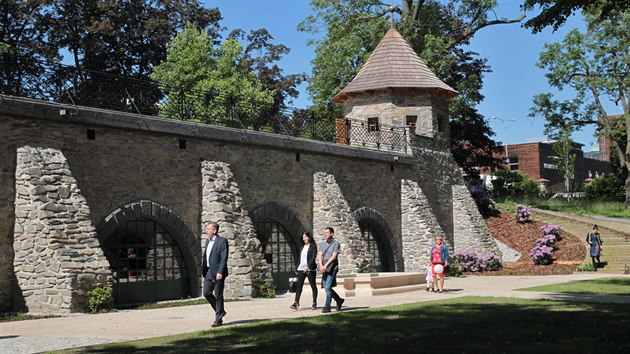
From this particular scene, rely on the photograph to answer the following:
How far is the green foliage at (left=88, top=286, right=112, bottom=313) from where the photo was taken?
48.4 ft

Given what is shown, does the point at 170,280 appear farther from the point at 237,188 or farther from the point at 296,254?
the point at 296,254

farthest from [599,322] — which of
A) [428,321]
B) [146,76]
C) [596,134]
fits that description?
[596,134]

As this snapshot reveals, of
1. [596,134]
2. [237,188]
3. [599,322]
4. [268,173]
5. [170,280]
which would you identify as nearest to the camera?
[599,322]

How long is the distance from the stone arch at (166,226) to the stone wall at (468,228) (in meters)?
14.7

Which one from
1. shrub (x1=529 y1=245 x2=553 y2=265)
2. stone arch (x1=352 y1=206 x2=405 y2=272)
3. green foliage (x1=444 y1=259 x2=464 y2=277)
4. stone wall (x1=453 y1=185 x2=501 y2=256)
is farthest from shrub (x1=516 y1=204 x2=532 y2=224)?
stone arch (x1=352 y1=206 x2=405 y2=272)

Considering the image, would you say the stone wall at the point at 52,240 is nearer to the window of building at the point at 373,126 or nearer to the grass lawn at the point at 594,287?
the grass lawn at the point at 594,287

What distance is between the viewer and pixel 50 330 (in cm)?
1190

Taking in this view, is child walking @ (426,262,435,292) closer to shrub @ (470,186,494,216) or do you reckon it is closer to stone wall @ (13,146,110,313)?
stone wall @ (13,146,110,313)

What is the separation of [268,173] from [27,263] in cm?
804

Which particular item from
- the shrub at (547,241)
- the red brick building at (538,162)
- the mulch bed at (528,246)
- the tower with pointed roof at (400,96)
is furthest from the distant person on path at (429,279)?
the red brick building at (538,162)

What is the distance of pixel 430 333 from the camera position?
1043 cm

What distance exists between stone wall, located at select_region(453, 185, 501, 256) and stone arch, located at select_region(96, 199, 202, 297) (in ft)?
48.1

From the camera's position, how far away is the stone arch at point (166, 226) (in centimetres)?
1659

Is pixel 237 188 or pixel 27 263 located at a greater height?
pixel 237 188
